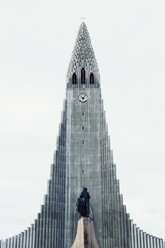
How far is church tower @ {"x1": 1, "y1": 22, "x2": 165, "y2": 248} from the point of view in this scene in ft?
145

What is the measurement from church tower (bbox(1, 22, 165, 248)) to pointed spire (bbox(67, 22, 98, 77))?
0.17m

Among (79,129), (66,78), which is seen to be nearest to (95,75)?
(66,78)

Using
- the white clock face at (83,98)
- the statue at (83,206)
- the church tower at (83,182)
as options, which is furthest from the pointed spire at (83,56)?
the statue at (83,206)

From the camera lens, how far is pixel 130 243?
4381cm

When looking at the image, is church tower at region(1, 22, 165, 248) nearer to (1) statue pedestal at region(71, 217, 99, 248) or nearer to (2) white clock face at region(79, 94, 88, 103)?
(2) white clock face at region(79, 94, 88, 103)

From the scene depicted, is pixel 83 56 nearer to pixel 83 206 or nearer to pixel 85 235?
pixel 83 206

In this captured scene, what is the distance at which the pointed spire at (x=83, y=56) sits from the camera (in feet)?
186

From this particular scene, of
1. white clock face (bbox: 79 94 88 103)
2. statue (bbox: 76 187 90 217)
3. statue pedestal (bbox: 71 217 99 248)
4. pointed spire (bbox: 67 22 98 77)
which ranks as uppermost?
pointed spire (bbox: 67 22 98 77)

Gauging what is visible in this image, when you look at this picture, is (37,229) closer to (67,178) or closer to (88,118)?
(67,178)

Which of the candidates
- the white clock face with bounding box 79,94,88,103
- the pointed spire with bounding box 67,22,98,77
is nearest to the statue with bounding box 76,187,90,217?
the white clock face with bounding box 79,94,88,103

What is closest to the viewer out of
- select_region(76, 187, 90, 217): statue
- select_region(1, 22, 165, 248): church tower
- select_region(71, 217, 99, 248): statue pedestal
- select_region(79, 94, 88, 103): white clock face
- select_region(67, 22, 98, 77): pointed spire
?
select_region(71, 217, 99, 248): statue pedestal

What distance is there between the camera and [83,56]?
5744 cm

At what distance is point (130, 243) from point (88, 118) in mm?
18067

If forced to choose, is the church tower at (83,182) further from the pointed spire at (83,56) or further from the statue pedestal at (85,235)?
the statue pedestal at (85,235)
